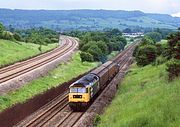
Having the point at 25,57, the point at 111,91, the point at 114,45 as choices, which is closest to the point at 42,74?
the point at 111,91

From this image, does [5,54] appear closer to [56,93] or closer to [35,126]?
[56,93]

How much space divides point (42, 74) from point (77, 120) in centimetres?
2363

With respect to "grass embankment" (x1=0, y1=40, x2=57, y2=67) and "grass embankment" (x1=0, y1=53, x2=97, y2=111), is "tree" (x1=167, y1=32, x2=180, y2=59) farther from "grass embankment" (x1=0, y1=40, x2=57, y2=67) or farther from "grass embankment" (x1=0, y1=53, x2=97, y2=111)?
"grass embankment" (x1=0, y1=40, x2=57, y2=67)

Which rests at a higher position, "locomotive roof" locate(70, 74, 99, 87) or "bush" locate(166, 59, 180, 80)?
"bush" locate(166, 59, 180, 80)

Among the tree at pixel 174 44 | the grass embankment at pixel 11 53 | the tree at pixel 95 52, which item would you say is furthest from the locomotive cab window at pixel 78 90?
the tree at pixel 95 52

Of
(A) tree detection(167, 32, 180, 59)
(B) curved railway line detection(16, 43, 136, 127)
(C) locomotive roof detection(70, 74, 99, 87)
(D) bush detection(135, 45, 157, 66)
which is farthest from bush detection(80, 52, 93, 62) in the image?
(B) curved railway line detection(16, 43, 136, 127)

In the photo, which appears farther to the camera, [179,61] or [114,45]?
[114,45]

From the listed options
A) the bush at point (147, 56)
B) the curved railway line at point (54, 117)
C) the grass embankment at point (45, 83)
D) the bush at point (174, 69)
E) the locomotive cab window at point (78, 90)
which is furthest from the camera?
the bush at point (147, 56)

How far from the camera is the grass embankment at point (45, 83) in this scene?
42703mm

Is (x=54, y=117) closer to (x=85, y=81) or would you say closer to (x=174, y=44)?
(x=85, y=81)

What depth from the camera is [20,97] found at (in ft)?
147

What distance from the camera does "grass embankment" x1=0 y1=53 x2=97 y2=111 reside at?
1681 inches

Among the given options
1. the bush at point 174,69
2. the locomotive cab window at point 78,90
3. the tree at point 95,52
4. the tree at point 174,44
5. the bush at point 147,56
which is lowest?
the tree at point 95,52

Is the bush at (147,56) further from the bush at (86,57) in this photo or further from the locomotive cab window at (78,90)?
the locomotive cab window at (78,90)
